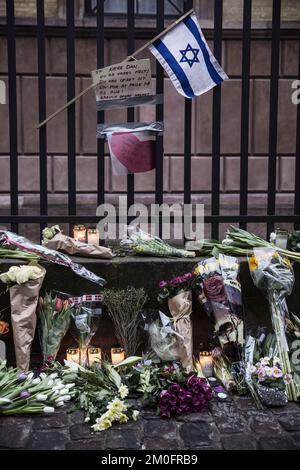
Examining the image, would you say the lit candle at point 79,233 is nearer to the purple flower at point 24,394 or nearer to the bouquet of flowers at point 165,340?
the bouquet of flowers at point 165,340

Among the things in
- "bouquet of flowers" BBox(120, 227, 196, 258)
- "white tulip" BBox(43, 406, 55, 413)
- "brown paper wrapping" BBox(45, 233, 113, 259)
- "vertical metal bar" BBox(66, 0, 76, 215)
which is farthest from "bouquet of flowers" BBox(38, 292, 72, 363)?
"vertical metal bar" BBox(66, 0, 76, 215)

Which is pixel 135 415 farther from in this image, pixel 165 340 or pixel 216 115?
pixel 216 115

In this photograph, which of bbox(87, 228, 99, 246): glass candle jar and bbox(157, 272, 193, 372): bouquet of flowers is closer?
bbox(157, 272, 193, 372): bouquet of flowers

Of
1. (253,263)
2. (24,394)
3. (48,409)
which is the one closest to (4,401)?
(24,394)

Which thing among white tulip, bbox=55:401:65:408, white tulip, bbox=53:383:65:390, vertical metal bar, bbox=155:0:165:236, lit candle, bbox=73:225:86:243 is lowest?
white tulip, bbox=55:401:65:408

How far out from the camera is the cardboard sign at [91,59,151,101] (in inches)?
182

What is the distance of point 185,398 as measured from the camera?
Result: 3.80m

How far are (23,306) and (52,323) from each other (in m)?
0.25

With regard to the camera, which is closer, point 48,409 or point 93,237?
point 48,409

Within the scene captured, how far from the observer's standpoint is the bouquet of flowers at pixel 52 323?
14.3 ft

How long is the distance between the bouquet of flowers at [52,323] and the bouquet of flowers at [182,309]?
71 centimetres

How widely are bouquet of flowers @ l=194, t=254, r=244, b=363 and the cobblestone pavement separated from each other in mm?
520

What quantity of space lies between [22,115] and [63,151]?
74 cm

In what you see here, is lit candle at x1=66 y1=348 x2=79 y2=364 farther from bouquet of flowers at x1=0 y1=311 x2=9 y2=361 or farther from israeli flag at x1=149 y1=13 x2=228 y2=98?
israeli flag at x1=149 y1=13 x2=228 y2=98
